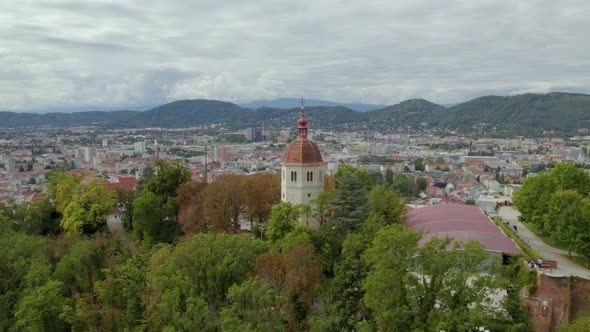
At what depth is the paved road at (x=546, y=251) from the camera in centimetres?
2328

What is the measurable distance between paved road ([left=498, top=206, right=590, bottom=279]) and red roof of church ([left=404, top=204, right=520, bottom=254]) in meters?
2.28

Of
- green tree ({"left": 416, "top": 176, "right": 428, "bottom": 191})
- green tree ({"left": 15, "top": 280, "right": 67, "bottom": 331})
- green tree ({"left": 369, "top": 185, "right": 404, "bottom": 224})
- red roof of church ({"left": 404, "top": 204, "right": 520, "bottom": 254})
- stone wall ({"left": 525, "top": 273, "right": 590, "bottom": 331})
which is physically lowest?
green tree ({"left": 416, "top": 176, "right": 428, "bottom": 191})

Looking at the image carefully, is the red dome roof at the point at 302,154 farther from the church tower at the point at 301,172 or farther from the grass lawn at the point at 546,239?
the grass lawn at the point at 546,239

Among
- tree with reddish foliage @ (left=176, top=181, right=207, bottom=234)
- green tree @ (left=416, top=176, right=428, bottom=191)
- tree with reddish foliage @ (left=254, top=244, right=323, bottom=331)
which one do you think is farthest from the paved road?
green tree @ (left=416, top=176, right=428, bottom=191)

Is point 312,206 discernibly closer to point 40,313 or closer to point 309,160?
point 309,160

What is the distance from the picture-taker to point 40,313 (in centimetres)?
2447

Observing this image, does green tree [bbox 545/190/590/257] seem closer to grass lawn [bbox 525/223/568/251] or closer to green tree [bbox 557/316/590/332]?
grass lawn [bbox 525/223/568/251]

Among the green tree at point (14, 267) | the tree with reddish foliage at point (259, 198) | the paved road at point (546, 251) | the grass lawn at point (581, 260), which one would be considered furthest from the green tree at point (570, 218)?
the green tree at point (14, 267)

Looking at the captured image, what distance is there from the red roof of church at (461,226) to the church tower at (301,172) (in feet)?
24.8

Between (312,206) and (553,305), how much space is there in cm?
1665

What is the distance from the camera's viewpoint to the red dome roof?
3425 centimetres

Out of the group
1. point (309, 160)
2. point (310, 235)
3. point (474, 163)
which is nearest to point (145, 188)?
point (309, 160)

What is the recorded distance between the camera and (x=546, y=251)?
28.1 m

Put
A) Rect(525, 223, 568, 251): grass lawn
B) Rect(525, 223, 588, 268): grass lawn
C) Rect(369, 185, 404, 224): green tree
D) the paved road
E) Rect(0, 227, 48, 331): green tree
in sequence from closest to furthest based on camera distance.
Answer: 1. the paved road
2. Rect(525, 223, 588, 268): grass lawn
3. Rect(0, 227, 48, 331): green tree
4. Rect(525, 223, 568, 251): grass lawn
5. Rect(369, 185, 404, 224): green tree
